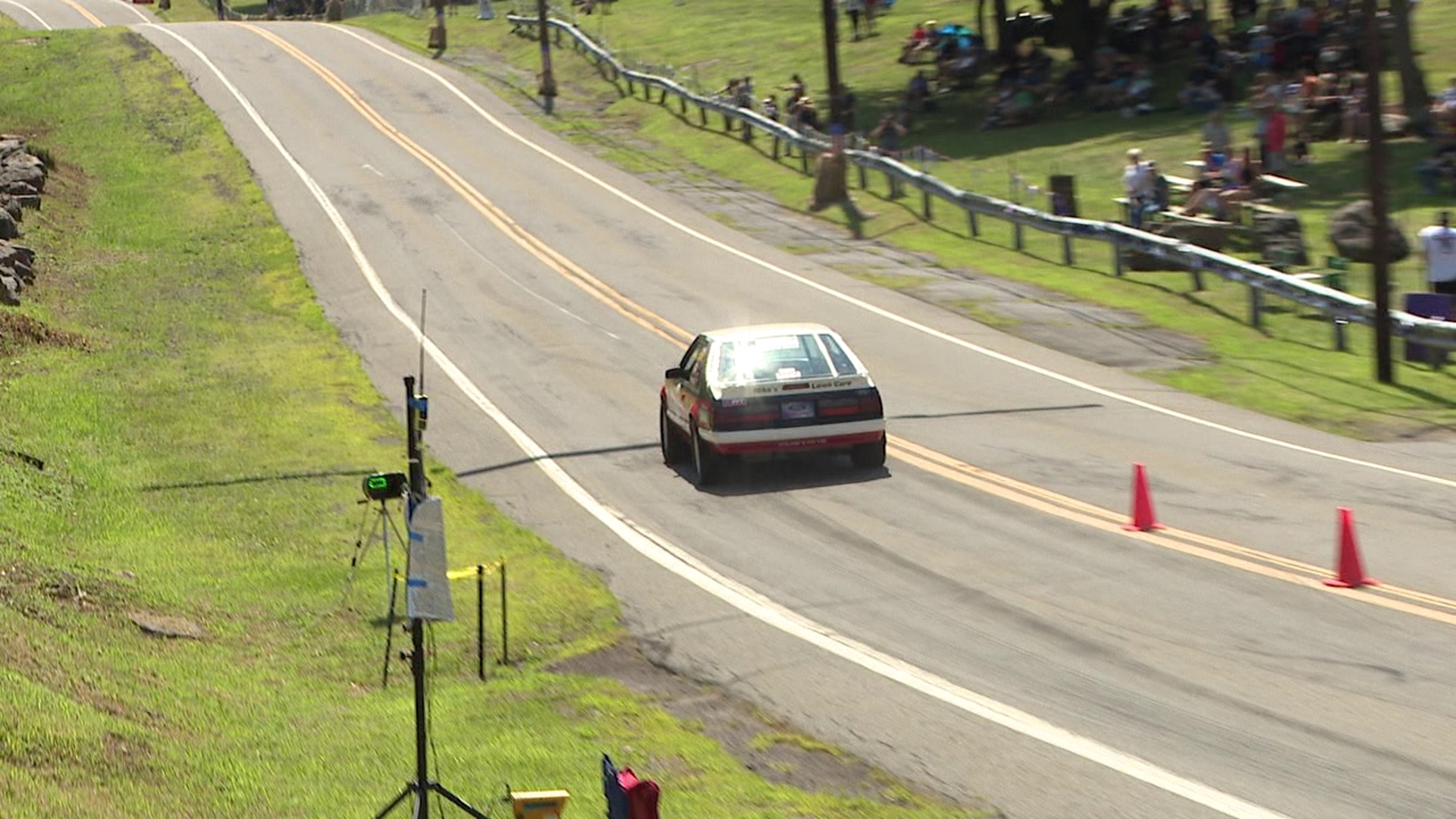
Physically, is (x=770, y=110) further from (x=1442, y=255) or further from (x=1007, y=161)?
(x=1442, y=255)

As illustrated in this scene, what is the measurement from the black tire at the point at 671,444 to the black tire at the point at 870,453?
210 centimetres

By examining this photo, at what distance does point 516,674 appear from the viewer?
1189cm

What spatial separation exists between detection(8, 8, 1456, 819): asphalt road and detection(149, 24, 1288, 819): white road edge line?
3cm

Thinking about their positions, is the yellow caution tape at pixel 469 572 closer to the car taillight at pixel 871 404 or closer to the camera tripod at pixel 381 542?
the camera tripod at pixel 381 542

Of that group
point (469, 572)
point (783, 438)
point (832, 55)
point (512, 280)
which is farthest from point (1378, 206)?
point (832, 55)

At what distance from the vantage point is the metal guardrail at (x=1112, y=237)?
79.3 feet

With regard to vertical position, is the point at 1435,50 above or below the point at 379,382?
above

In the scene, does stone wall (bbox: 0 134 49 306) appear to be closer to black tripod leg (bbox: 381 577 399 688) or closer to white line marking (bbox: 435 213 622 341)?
white line marking (bbox: 435 213 622 341)

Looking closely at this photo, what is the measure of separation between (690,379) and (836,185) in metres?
19.5

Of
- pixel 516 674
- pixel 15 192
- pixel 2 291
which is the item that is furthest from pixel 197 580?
A: pixel 15 192

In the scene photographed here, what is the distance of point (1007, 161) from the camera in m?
40.1

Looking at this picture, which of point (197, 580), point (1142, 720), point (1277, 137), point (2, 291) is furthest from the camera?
point (1277, 137)

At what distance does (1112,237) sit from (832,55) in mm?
11653

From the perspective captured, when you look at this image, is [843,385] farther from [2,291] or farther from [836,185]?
[836,185]
